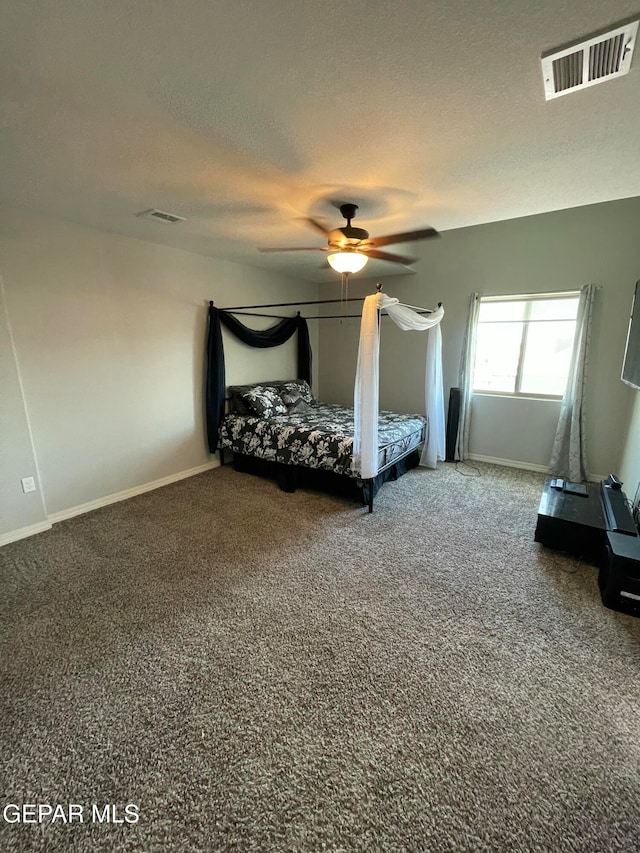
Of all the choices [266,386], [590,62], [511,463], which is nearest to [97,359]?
[266,386]

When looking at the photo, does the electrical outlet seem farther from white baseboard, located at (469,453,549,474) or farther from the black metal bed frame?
white baseboard, located at (469,453,549,474)

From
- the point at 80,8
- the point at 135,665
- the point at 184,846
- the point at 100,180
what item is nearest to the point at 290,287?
the point at 100,180

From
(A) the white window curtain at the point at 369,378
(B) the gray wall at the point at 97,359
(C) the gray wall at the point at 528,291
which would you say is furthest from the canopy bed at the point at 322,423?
(C) the gray wall at the point at 528,291

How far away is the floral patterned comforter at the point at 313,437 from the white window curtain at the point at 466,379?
0.60 m

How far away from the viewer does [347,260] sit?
2.61 metres

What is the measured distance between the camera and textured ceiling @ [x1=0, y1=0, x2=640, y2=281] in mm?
1099

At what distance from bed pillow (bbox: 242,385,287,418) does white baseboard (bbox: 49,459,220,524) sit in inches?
36.0

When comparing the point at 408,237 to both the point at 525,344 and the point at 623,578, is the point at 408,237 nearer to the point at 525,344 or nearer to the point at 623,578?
the point at 525,344

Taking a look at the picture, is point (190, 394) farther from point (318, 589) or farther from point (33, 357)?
point (318, 589)

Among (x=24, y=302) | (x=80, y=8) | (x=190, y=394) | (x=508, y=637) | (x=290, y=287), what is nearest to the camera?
(x=80, y=8)

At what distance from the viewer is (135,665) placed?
1701 mm

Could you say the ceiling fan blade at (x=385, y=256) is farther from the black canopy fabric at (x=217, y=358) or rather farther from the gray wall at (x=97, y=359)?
the gray wall at (x=97, y=359)

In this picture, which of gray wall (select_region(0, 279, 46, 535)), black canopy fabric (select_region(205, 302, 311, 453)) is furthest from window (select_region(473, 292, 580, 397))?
gray wall (select_region(0, 279, 46, 535))

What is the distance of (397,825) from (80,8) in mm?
2763
